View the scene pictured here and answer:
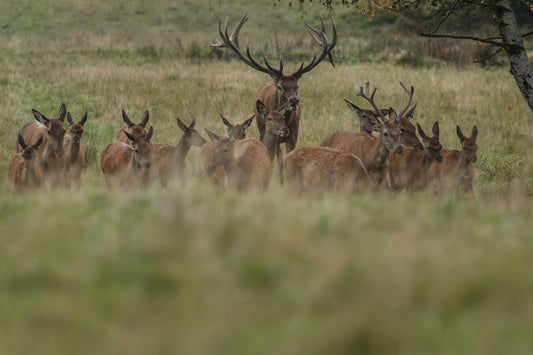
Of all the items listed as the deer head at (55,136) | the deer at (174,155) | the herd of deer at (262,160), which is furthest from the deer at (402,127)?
the deer head at (55,136)

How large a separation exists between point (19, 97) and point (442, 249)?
14.0m

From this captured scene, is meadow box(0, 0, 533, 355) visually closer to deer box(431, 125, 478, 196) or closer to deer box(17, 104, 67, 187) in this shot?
deer box(431, 125, 478, 196)

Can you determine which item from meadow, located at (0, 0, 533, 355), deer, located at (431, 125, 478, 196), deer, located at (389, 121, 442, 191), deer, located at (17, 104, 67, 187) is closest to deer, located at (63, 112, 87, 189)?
deer, located at (17, 104, 67, 187)

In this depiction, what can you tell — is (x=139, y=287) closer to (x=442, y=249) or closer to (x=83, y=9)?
(x=442, y=249)

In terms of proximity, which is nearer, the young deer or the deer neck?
the young deer

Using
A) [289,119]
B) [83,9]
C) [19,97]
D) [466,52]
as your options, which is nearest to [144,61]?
[19,97]

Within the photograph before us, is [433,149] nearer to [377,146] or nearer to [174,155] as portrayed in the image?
[377,146]

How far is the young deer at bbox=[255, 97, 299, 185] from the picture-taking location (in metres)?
10.3

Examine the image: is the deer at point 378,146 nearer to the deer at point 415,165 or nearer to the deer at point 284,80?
the deer at point 415,165

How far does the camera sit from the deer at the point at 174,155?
32.5 ft

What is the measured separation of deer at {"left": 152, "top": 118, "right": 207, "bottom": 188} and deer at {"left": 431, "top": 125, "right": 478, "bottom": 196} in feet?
11.2

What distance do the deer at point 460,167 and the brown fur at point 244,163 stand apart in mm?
2333

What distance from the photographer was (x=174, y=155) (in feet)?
32.9

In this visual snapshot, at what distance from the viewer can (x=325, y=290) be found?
365 centimetres
